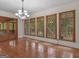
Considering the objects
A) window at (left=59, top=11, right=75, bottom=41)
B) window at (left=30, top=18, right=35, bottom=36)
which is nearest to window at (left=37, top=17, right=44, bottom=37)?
window at (left=30, top=18, right=35, bottom=36)

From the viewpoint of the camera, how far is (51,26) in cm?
766

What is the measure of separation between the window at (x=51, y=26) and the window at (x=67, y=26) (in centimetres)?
52

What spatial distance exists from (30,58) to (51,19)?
14.8 feet

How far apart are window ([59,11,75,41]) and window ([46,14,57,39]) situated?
1.70 ft

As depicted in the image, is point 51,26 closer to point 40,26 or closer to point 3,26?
point 40,26

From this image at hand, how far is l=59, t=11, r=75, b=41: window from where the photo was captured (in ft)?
20.0

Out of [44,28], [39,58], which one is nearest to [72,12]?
[44,28]

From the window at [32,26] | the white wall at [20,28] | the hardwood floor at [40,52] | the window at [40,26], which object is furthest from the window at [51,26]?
the white wall at [20,28]

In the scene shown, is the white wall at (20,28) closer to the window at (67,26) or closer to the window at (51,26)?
the window at (51,26)

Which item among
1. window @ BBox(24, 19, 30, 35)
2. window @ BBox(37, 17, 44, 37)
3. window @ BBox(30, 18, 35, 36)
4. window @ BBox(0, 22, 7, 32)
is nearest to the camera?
Result: window @ BBox(37, 17, 44, 37)

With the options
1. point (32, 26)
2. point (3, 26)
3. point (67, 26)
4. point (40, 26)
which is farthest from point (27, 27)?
point (67, 26)

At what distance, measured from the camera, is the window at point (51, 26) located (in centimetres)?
727

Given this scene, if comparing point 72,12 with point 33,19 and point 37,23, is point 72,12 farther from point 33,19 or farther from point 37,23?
point 33,19

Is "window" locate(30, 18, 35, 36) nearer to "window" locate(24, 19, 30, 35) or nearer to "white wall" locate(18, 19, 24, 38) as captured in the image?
"window" locate(24, 19, 30, 35)
